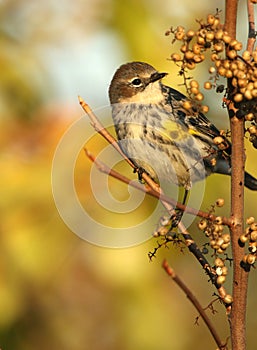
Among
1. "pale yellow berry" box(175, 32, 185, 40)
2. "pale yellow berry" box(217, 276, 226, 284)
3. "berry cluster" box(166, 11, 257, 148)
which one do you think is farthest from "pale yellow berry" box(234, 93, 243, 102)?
"pale yellow berry" box(217, 276, 226, 284)

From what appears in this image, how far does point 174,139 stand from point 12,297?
6.79 feet

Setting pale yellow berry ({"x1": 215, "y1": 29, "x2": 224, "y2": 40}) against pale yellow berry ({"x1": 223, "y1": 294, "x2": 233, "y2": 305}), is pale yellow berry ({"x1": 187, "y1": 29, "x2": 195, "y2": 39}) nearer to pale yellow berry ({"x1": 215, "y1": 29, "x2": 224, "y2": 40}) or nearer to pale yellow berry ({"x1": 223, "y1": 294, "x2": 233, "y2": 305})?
pale yellow berry ({"x1": 215, "y1": 29, "x2": 224, "y2": 40})

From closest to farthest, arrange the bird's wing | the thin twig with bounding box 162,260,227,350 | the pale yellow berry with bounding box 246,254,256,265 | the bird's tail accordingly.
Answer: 1. the thin twig with bounding box 162,260,227,350
2. the pale yellow berry with bounding box 246,254,256,265
3. the bird's tail
4. the bird's wing

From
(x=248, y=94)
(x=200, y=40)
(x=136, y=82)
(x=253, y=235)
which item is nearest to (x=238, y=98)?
(x=248, y=94)

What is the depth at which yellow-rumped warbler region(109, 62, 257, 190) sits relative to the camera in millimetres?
6035

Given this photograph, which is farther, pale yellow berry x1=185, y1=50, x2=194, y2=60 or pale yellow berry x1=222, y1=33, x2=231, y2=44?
pale yellow berry x1=185, y1=50, x2=194, y2=60

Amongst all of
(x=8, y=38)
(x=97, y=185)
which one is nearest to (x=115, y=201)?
(x=97, y=185)

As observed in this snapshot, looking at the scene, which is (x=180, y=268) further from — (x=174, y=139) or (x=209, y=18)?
(x=209, y=18)

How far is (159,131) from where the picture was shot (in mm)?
6105

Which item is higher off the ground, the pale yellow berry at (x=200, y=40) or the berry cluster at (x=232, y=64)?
the pale yellow berry at (x=200, y=40)

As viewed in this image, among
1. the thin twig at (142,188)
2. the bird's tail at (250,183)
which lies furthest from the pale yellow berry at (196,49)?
the bird's tail at (250,183)

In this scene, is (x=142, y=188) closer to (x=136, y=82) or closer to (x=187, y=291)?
(x=187, y=291)

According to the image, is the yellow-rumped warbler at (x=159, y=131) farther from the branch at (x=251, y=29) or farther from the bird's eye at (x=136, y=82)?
the branch at (x=251, y=29)

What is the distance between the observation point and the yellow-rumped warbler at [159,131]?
604 cm
